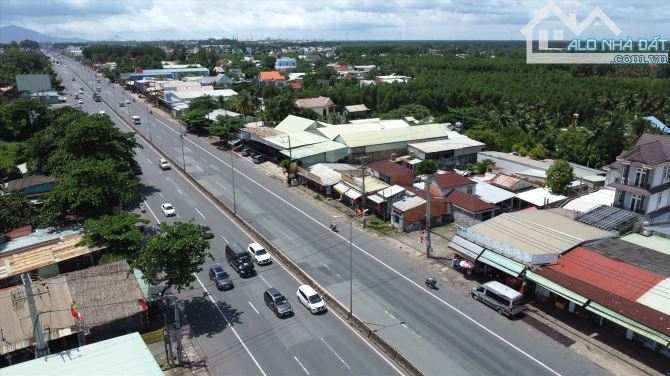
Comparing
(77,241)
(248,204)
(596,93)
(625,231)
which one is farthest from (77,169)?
(596,93)

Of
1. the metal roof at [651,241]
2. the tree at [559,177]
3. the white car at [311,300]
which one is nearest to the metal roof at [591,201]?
the tree at [559,177]

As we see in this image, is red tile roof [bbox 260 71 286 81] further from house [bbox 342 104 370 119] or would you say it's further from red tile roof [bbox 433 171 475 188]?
red tile roof [bbox 433 171 475 188]

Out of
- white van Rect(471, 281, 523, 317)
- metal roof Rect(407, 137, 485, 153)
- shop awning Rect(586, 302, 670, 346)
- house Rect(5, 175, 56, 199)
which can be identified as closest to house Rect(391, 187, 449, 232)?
white van Rect(471, 281, 523, 317)

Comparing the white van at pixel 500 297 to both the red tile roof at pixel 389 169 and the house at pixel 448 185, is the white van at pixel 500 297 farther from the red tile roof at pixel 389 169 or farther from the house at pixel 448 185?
the red tile roof at pixel 389 169

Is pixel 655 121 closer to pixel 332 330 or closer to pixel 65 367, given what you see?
pixel 332 330

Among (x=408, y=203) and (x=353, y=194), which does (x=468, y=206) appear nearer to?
(x=408, y=203)
